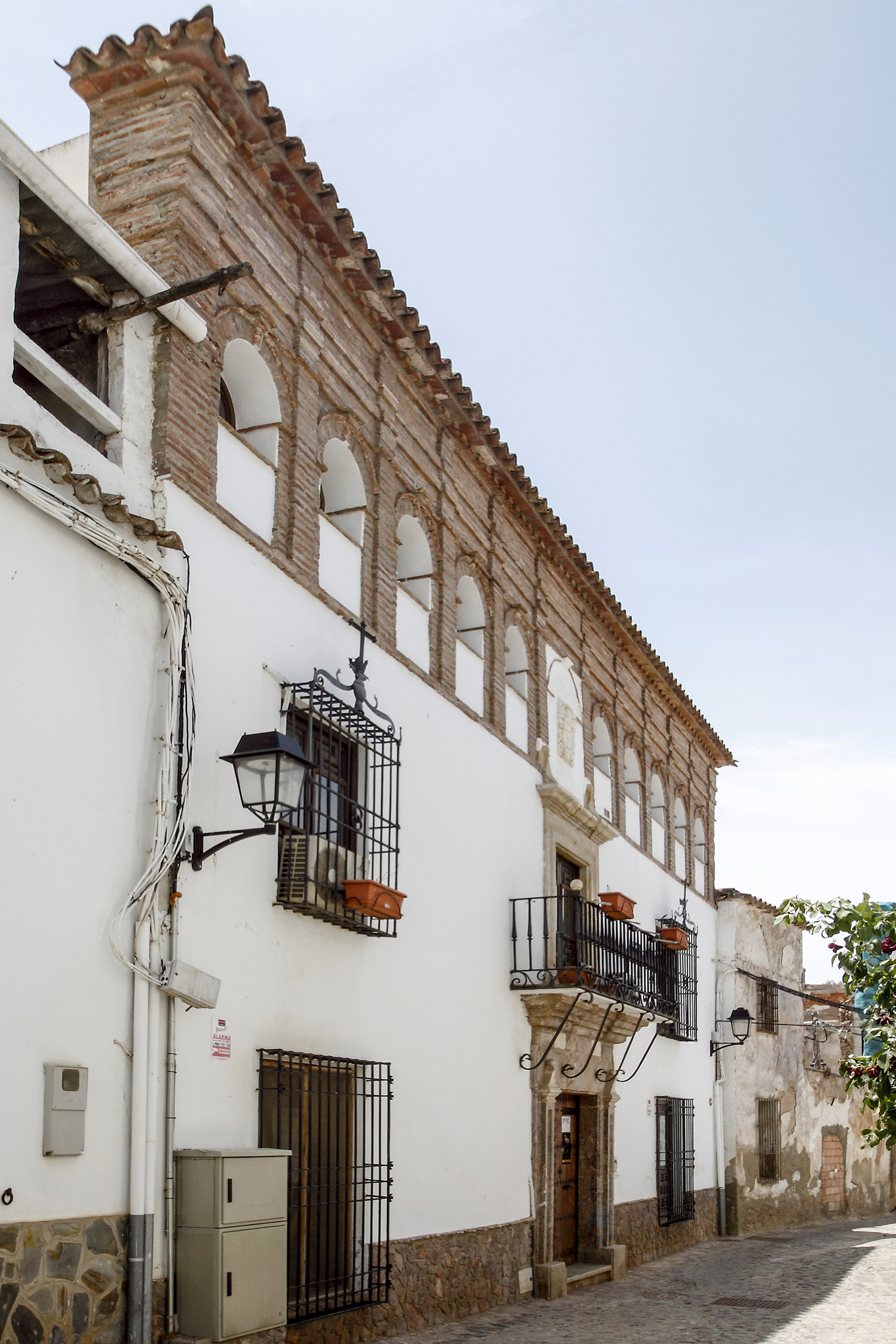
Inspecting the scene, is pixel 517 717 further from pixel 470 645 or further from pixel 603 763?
pixel 603 763

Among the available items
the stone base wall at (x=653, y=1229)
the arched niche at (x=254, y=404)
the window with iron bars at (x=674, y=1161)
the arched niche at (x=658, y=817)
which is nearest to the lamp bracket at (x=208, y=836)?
the arched niche at (x=254, y=404)

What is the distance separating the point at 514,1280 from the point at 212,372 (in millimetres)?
7545

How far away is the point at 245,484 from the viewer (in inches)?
315

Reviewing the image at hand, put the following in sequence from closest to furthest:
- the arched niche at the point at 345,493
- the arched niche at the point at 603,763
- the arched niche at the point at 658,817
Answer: the arched niche at the point at 345,493 < the arched niche at the point at 603,763 < the arched niche at the point at 658,817

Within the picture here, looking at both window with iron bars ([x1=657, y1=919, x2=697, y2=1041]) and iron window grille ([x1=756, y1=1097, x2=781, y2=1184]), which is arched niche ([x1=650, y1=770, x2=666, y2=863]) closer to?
window with iron bars ([x1=657, y1=919, x2=697, y2=1041])

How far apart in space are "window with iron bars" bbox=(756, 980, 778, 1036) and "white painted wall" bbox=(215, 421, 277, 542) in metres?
15.0

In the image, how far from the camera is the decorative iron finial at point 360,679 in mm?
8539

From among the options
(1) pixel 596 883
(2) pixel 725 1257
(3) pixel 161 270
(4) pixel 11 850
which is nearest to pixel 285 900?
(4) pixel 11 850

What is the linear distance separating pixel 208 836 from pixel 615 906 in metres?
6.74

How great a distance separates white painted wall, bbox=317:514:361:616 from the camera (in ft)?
29.4

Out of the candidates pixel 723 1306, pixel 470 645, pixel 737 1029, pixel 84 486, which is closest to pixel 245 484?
pixel 84 486

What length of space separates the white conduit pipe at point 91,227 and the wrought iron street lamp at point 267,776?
7.95ft

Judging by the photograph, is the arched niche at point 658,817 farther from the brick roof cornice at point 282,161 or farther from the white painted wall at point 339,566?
the white painted wall at point 339,566

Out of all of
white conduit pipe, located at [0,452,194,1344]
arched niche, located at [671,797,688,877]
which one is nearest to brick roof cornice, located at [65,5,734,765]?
white conduit pipe, located at [0,452,194,1344]
